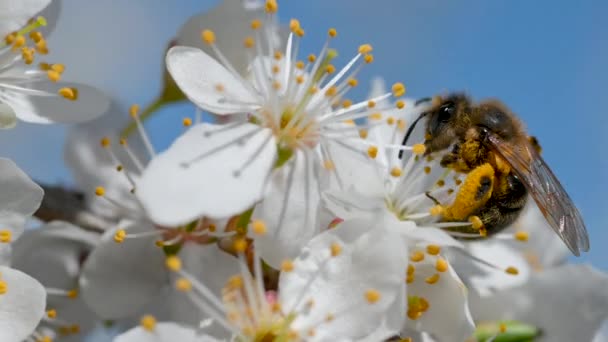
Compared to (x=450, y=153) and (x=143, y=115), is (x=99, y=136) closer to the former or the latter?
(x=143, y=115)

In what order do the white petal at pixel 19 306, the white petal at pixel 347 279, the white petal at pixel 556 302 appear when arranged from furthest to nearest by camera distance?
1. the white petal at pixel 556 302
2. the white petal at pixel 19 306
3. the white petal at pixel 347 279

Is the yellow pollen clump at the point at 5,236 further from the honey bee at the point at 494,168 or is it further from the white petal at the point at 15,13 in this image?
the honey bee at the point at 494,168

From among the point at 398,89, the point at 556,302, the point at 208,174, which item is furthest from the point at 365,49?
the point at 556,302

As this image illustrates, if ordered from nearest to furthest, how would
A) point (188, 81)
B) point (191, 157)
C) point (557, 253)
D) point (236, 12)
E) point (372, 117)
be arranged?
point (191, 157) < point (188, 81) < point (372, 117) < point (236, 12) < point (557, 253)

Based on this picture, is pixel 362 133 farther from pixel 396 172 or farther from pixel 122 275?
pixel 122 275

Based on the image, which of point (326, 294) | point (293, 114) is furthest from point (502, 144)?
point (326, 294)

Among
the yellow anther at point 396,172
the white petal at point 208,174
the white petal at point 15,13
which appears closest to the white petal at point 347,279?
the white petal at point 208,174

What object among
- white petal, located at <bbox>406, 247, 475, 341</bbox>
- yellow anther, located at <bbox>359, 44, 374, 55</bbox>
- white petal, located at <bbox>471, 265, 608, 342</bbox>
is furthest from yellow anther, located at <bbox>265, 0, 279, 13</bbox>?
white petal, located at <bbox>471, 265, 608, 342</bbox>
